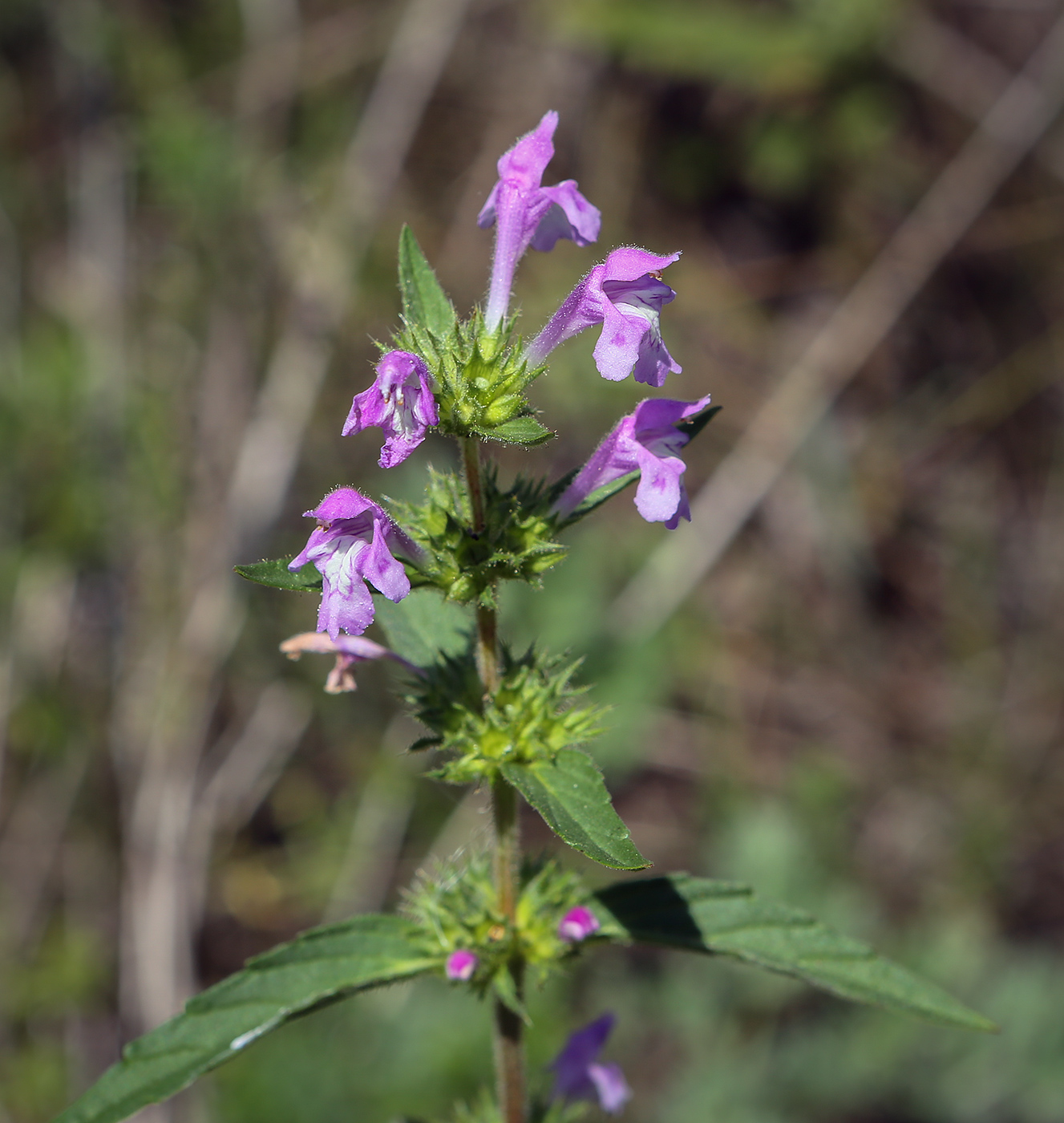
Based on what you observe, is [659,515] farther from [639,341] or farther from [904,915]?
[904,915]

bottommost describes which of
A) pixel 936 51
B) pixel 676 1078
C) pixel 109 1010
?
pixel 676 1078

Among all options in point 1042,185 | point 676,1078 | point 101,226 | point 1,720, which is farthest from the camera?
point 1042,185

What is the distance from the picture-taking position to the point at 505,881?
2342mm

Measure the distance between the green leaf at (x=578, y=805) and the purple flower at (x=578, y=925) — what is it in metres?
0.38

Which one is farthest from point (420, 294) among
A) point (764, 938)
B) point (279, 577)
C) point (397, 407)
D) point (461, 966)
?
point (764, 938)

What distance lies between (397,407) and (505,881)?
1174mm

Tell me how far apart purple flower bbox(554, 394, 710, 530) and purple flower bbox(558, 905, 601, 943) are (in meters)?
0.88

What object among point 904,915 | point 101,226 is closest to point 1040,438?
point 904,915

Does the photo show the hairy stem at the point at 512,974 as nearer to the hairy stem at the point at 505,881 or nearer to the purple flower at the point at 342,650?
the hairy stem at the point at 505,881

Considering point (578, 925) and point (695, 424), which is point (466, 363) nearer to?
point (695, 424)

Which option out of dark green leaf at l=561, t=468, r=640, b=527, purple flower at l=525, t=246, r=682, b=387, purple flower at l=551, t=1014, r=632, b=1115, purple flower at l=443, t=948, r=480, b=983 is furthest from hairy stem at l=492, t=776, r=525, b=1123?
purple flower at l=525, t=246, r=682, b=387

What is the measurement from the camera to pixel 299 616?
5.57 m

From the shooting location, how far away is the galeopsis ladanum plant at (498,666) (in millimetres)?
1857

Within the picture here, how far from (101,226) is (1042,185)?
6.09 m
